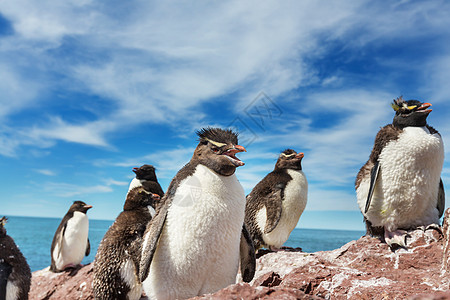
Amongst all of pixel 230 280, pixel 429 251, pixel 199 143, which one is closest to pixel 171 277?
pixel 230 280

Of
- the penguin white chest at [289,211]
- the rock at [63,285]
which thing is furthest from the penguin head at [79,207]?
the penguin white chest at [289,211]

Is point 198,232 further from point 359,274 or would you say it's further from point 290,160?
point 290,160

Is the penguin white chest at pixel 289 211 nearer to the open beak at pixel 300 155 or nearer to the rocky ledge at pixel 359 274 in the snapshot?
the open beak at pixel 300 155

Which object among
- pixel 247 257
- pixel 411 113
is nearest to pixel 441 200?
pixel 411 113

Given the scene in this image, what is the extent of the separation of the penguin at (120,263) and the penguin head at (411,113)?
372 centimetres

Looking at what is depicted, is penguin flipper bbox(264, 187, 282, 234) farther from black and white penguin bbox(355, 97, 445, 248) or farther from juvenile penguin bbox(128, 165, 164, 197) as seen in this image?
juvenile penguin bbox(128, 165, 164, 197)

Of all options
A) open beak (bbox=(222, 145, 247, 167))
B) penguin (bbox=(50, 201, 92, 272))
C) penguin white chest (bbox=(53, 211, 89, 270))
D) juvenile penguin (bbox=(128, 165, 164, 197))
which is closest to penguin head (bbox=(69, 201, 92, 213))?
penguin (bbox=(50, 201, 92, 272))

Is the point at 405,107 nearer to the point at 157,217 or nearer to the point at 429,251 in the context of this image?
the point at 429,251

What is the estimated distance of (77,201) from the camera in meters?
8.99

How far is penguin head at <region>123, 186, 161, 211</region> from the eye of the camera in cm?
505

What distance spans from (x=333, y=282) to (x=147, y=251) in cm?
178

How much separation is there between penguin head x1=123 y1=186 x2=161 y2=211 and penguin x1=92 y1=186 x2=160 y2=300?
0.43 meters

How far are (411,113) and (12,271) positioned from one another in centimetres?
553

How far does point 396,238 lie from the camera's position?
480 centimetres
